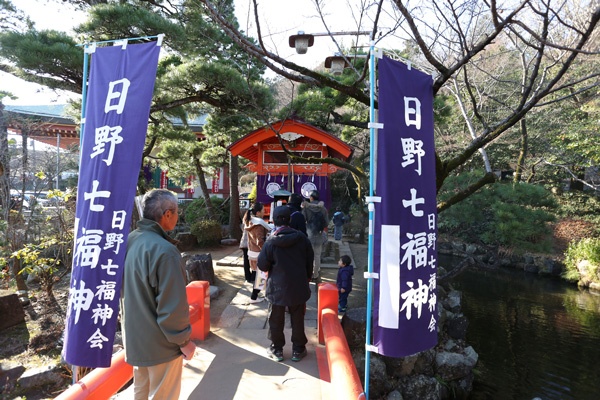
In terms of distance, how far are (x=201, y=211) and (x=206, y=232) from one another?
10.2 feet

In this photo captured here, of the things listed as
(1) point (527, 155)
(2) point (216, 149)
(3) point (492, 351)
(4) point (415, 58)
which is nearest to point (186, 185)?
(2) point (216, 149)

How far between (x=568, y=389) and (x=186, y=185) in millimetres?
15697

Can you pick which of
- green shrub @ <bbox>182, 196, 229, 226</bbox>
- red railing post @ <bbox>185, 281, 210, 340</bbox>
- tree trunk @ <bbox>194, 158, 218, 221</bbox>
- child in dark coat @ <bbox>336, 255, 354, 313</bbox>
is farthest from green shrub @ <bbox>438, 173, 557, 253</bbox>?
green shrub @ <bbox>182, 196, 229, 226</bbox>

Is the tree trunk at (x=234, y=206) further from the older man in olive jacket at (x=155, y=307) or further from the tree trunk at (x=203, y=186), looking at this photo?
the older man in olive jacket at (x=155, y=307)

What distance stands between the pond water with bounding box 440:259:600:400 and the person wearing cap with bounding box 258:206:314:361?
5061mm

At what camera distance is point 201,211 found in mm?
14891

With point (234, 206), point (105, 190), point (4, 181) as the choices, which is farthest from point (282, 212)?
point (234, 206)

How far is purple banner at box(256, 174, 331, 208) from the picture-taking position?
1015cm

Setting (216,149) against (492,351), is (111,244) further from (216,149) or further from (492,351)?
(216,149)

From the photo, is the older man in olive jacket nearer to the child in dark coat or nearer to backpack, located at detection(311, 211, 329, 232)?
the child in dark coat

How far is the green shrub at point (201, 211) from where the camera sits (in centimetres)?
1486

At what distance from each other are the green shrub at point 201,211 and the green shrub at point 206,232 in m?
2.03

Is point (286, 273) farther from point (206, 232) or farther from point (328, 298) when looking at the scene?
point (206, 232)

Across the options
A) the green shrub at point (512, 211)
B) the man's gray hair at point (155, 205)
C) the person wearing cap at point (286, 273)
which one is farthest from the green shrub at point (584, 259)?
the man's gray hair at point (155, 205)
